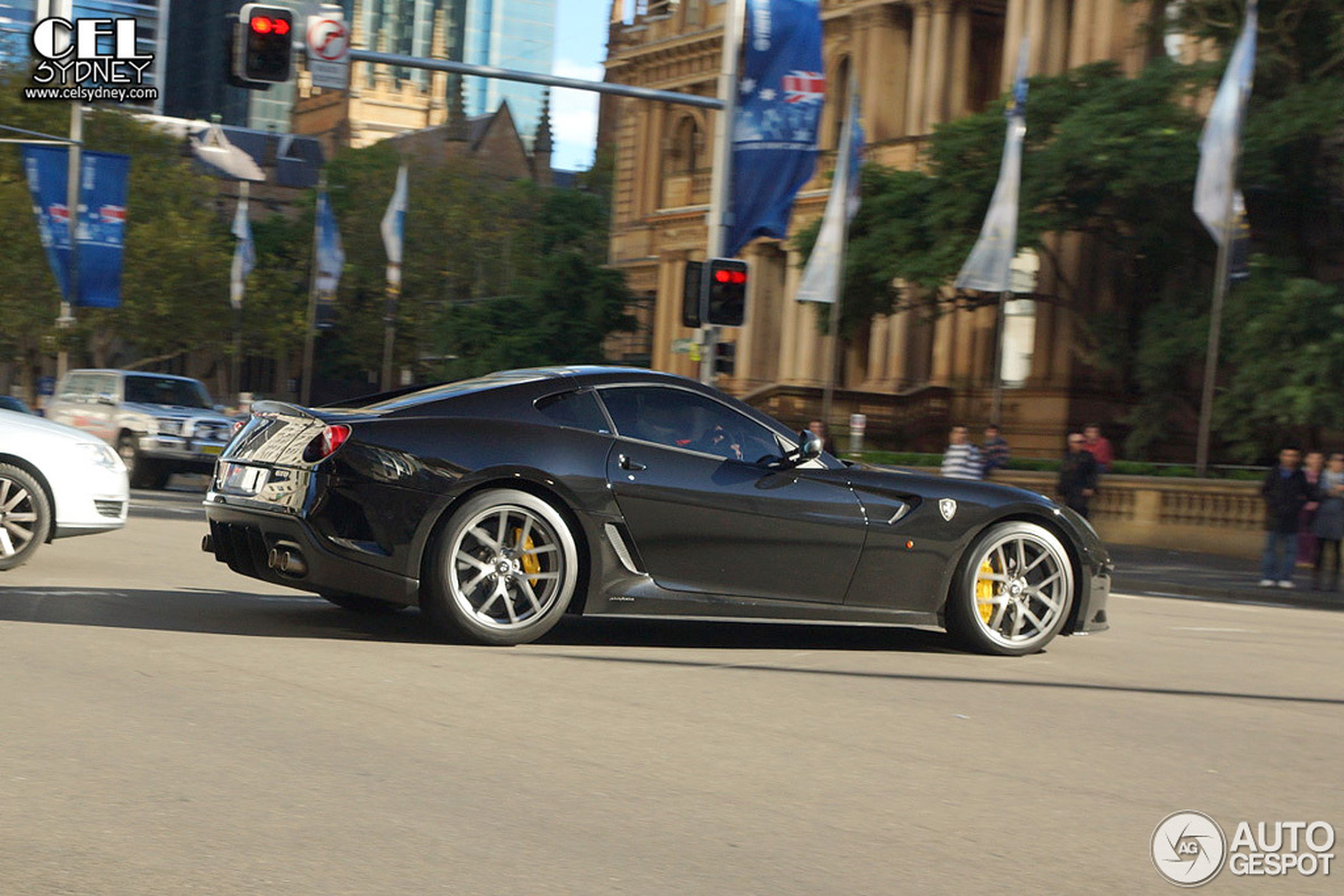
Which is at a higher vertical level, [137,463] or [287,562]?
[287,562]

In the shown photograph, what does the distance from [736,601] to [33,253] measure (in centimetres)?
4618

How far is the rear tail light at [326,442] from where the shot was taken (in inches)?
334

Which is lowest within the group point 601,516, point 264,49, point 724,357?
point 601,516

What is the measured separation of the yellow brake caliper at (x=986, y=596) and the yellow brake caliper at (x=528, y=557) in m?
2.38

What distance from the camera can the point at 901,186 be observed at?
34.0 meters

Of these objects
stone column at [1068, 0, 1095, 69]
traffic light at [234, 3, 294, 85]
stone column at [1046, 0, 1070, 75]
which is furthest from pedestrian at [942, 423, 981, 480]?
stone column at [1046, 0, 1070, 75]

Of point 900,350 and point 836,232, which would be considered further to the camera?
point 900,350

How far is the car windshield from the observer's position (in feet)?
87.8

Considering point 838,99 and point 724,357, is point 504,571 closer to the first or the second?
point 724,357

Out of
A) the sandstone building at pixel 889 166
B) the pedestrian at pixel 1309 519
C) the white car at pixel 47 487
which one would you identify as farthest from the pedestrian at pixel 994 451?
the white car at pixel 47 487

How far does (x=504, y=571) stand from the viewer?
862 cm

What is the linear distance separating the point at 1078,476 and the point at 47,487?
13.8 metres

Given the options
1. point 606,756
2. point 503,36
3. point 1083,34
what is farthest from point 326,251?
point 503,36

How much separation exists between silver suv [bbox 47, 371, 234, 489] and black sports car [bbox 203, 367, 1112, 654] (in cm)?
1730
